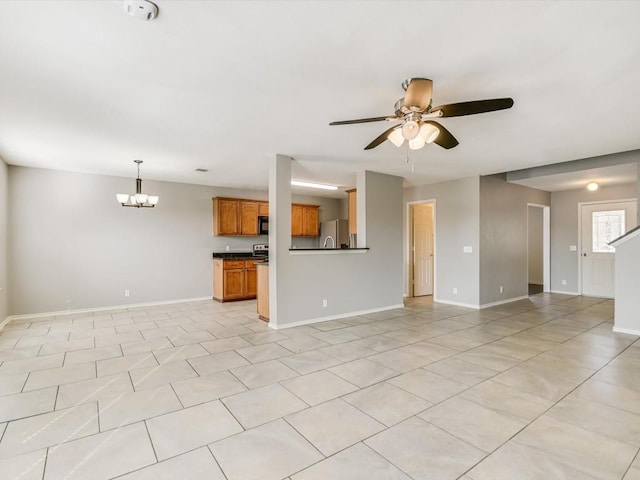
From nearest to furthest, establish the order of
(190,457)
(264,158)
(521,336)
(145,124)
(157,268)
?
(190,457), (145,124), (521,336), (264,158), (157,268)

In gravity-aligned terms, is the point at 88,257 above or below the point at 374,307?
above

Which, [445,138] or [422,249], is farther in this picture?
[422,249]

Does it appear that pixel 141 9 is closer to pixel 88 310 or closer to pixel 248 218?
pixel 88 310

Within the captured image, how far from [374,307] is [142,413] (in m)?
4.10

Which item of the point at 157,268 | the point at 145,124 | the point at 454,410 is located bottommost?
the point at 454,410

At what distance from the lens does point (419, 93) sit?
2.24m

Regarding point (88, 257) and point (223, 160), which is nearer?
point (223, 160)

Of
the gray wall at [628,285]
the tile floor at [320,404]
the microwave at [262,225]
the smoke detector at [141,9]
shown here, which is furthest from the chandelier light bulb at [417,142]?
the microwave at [262,225]

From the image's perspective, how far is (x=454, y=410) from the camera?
2.42 m

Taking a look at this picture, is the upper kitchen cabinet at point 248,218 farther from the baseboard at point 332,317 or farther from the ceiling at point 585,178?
the ceiling at point 585,178

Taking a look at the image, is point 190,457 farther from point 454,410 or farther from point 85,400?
point 454,410

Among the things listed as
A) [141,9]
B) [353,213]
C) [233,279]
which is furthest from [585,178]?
[141,9]

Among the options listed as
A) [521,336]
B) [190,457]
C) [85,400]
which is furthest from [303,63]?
[521,336]

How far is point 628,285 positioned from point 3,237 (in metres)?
9.16
